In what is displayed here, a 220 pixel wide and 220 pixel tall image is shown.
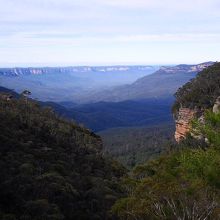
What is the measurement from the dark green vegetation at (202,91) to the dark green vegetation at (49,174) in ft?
98.8

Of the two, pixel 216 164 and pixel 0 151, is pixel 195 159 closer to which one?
pixel 216 164

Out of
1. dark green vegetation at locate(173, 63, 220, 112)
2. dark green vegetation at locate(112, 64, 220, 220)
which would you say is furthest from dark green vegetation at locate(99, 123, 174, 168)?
dark green vegetation at locate(112, 64, 220, 220)

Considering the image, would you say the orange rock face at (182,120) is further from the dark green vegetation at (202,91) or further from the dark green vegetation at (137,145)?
the dark green vegetation at (137,145)

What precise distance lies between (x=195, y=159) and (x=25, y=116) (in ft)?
140

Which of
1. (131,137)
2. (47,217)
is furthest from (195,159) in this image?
(131,137)

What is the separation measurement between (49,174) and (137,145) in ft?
358

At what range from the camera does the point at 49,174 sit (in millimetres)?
37094

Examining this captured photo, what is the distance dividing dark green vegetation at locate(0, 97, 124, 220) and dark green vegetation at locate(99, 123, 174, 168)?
46.5 metres

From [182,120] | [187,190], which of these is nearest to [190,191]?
[187,190]

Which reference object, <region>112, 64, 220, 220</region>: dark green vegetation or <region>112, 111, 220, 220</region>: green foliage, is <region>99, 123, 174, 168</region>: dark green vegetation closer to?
<region>112, 64, 220, 220</region>: dark green vegetation

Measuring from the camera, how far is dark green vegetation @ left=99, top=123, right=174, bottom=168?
114 m

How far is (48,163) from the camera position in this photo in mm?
42688

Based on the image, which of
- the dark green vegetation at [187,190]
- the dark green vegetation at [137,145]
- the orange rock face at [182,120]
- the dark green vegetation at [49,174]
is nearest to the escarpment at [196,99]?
the orange rock face at [182,120]

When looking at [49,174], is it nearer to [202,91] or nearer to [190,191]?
[190,191]
